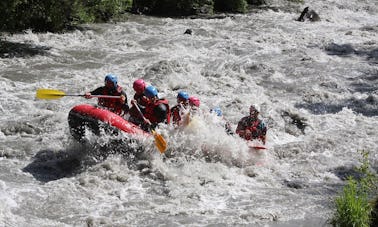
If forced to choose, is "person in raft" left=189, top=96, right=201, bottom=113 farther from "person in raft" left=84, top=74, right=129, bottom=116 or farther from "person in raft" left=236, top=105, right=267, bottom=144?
"person in raft" left=84, top=74, right=129, bottom=116

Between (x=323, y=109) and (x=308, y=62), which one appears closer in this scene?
(x=323, y=109)

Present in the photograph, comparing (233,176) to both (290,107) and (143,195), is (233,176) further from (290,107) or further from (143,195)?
(290,107)

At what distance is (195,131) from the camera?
8.62 meters

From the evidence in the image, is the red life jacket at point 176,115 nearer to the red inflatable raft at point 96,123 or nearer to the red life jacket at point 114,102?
the red inflatable raft at point 96,123

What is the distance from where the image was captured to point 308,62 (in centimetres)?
1527

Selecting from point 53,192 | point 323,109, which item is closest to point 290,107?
point 323,109

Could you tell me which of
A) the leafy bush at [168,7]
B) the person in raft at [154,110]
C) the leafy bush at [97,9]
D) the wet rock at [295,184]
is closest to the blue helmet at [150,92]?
the person in raft at [154,110]

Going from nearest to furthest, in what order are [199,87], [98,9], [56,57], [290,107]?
1. [290,107]
2. [199,87]
3. [56,57]
4. [98,9]

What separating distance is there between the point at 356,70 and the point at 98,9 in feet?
27.9

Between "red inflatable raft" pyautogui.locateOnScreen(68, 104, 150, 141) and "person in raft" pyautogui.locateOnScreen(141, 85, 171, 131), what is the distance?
0.37 metres

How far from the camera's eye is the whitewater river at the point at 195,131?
6.94m

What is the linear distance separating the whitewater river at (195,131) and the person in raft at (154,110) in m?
0.26

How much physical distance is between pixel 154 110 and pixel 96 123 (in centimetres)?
104

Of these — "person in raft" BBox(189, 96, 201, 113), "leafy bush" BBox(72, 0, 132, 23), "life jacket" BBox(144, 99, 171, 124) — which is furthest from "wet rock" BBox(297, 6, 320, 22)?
"life jacket" BBox(144, 99, 171, 124)
